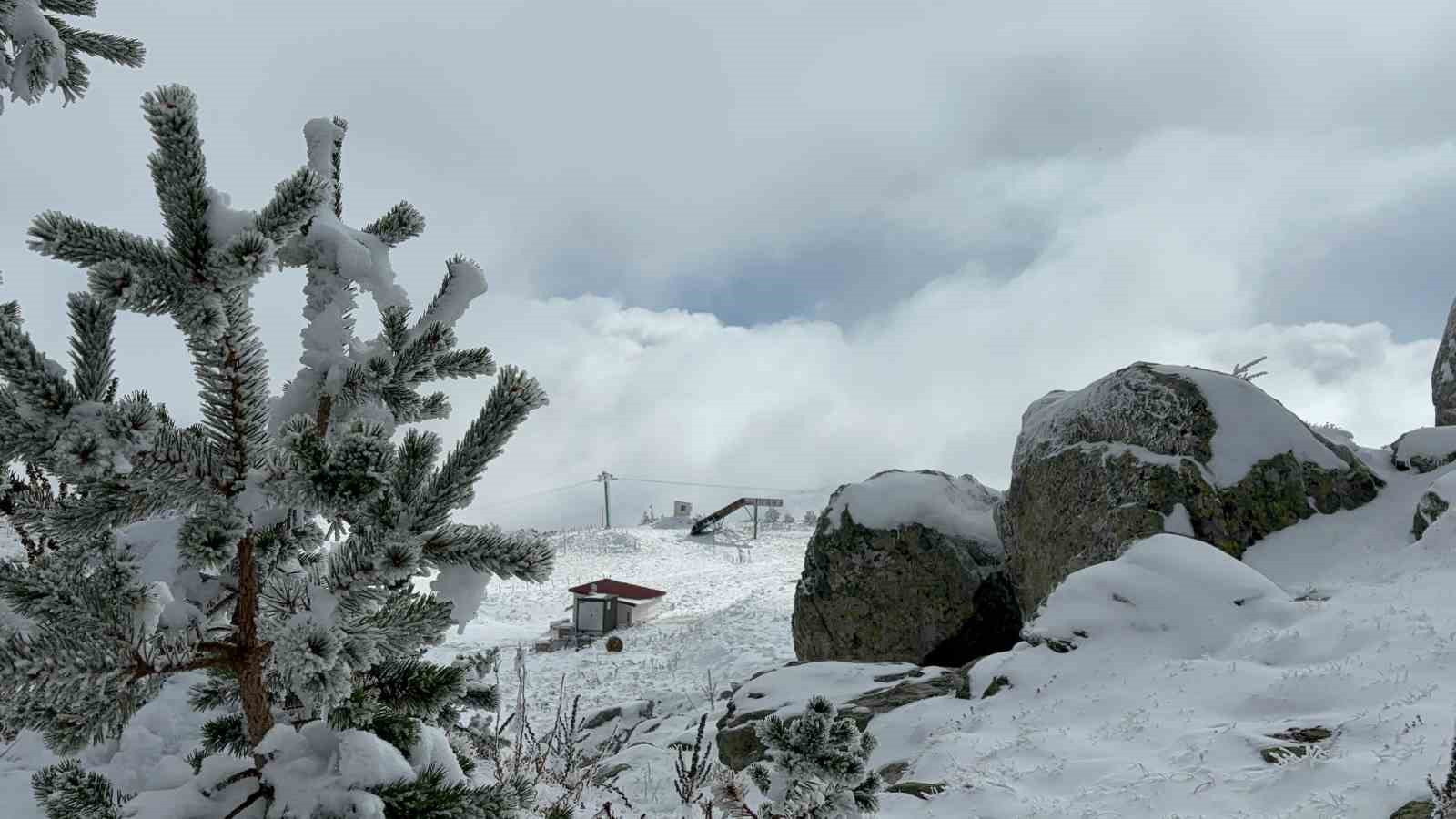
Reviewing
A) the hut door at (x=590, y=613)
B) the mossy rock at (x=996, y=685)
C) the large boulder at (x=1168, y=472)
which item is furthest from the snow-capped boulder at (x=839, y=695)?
the hut door at (x=590, y=613)

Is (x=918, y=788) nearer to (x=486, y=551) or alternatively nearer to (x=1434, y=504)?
(x=486, y=551)

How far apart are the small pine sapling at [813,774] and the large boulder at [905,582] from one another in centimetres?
681

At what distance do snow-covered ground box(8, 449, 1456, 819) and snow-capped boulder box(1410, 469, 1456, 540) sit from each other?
0.63ft

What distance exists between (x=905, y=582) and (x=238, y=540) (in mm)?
8782

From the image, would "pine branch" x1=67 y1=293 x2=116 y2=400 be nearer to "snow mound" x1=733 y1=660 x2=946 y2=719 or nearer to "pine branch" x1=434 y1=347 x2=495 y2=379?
"pine branch" x1=434 y1=347 x2=495 y2=379

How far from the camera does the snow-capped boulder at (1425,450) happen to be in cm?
884

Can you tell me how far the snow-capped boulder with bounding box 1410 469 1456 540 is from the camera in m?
7.31

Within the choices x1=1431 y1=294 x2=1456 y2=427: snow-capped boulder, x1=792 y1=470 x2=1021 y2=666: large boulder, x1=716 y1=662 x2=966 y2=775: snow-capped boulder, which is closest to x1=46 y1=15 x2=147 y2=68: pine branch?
x1=716 y1=662 x2=966 y2=775: snow-capped boulder

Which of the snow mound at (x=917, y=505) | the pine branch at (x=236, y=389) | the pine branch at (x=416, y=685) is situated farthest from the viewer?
the snow mound at (x=917, y=505)

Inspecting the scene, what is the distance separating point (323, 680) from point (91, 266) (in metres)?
0.72

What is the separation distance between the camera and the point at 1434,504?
748cm

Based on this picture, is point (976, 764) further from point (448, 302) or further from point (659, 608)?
point (659, 608)

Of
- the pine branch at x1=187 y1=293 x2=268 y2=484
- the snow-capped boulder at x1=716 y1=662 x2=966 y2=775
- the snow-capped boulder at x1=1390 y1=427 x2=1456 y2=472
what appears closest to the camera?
the pine branch at x1=187 y1=293 x2=268 y2=484

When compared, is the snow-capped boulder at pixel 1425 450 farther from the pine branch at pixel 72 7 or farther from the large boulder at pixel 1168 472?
the pine branch at pixel 72 7
